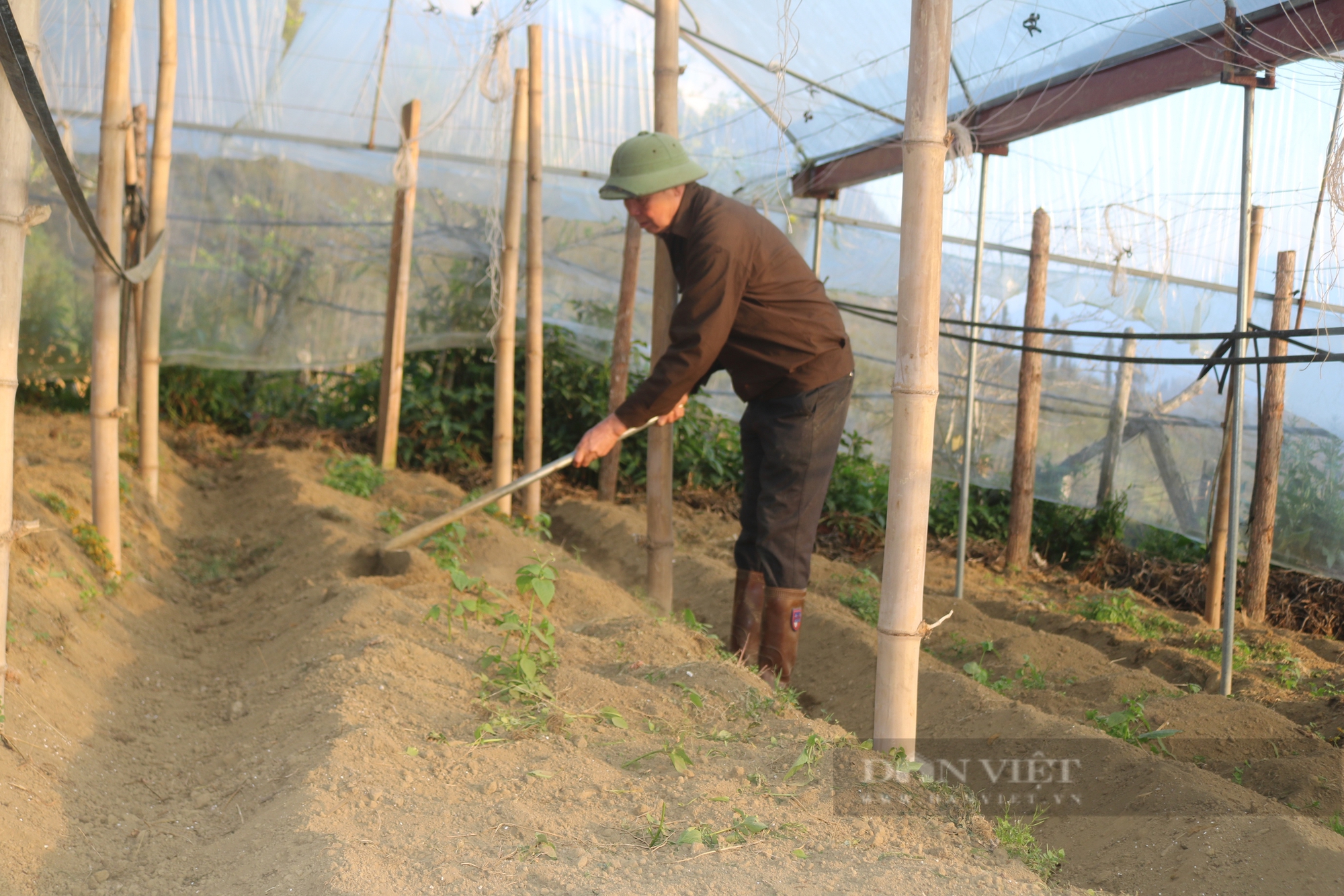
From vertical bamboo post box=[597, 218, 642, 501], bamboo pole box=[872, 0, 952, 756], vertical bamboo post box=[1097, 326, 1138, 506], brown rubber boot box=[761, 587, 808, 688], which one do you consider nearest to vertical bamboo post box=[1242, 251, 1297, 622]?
vertical bamboo post box=[1097, 326, 1138, 506]

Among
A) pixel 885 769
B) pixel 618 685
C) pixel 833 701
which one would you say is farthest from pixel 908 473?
pixel 833 701

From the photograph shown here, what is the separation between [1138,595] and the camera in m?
5.09

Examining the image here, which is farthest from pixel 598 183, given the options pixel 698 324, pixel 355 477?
pixel 698 324

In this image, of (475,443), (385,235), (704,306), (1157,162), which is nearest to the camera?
(704,306)

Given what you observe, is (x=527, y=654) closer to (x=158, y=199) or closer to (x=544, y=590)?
(x=544, y=590)

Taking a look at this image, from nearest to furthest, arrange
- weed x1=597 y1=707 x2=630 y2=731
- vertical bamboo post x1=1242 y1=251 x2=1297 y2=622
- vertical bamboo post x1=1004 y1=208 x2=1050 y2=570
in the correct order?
1. weed x1=597 y1=707 x2=630 y2=731
2. vertical bamboo post x1=1242 y1=251 x2=1297 y2=622
3. vertical bamboo post x1=1004 y1=208 x2=1050 y2=570

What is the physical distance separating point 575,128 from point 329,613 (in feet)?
14.8

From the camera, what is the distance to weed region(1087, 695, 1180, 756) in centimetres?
289

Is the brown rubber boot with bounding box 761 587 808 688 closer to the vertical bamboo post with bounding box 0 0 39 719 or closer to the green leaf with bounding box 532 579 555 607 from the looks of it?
the green leaf with bounding box 532 579 555 607

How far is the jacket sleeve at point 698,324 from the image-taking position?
10.2 feet

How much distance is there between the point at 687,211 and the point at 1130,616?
2901 mm

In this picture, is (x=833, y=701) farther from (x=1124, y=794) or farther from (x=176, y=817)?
(x=176, y=817)

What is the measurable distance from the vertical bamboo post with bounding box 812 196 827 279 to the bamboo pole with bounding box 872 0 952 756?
373 cm

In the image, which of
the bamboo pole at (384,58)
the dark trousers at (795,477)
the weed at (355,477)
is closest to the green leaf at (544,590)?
the dark trousers at (795,477)
